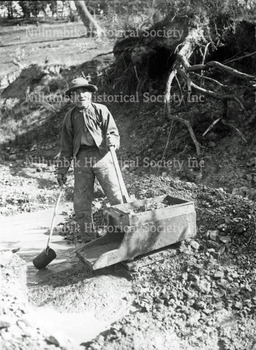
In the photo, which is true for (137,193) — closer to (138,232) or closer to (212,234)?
(212,234)

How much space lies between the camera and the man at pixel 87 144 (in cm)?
453

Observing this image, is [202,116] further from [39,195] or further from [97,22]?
[97,22]

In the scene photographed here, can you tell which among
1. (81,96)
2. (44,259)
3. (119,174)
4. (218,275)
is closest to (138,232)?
(119,174)

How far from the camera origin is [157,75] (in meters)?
9.87

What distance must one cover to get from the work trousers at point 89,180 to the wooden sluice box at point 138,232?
0.35m

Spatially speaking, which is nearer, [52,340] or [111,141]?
[52,340]

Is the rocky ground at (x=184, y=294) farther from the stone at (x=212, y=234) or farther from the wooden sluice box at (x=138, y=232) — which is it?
the wooden sluice box at (x=138, y=232)

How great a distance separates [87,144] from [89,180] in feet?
1.58

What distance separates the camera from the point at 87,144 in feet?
15.0

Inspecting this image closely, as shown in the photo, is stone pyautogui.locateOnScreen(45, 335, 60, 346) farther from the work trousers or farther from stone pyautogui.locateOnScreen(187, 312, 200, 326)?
the work trousers

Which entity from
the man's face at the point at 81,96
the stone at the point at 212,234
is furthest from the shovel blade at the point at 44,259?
the stone at the point at 212,234

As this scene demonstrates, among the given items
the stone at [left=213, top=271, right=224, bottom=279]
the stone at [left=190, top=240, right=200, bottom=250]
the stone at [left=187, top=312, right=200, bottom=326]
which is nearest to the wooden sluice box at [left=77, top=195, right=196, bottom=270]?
the stone at [left=190, top=240, right=200, bottom=250]

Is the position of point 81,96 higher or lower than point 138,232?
higher

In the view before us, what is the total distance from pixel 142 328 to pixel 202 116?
5.38m
